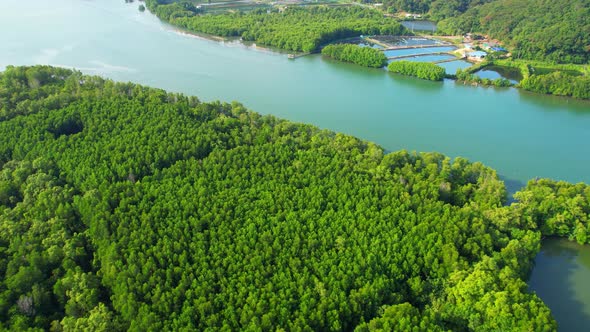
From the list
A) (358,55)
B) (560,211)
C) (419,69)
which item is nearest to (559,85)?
(419,69)

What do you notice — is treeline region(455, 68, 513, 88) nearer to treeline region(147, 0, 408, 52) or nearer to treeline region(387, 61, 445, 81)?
treeline region(387, 61, 445, 81)

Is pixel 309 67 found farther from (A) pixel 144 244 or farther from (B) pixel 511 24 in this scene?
(A) pixel 144 244

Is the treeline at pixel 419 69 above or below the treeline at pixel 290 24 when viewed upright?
below

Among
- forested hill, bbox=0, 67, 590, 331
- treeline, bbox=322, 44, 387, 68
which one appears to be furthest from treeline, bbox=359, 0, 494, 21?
forested hill, bbox=0, 67, 590, 331

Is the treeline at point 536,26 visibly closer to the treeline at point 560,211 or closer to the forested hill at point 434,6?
the forested hill at point 434,6

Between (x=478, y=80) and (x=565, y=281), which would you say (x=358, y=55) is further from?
(x=565, y=281)

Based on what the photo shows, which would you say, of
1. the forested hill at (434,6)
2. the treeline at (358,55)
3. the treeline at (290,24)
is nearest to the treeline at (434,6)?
the forested hill at (434,6)

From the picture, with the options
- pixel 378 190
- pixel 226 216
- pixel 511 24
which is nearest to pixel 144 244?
pixel 226 216
